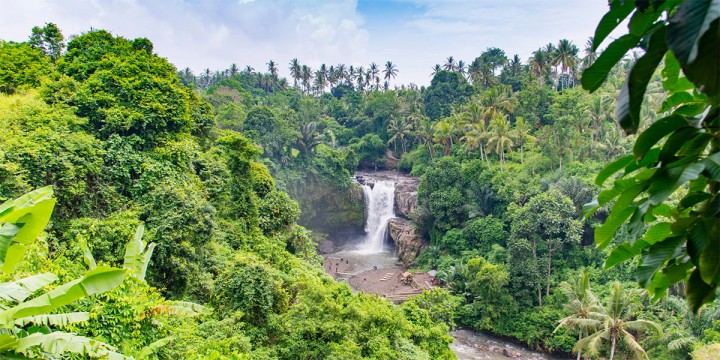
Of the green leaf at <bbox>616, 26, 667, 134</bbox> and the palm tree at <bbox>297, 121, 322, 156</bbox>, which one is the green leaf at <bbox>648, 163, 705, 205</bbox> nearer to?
the green leaf at <bbox>616, 26, 667, 134</bbox>

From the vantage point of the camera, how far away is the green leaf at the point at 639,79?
1.20m

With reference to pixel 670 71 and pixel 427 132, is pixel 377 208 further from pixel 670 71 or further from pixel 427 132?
pixel 670 71

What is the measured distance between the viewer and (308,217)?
34.6 metres

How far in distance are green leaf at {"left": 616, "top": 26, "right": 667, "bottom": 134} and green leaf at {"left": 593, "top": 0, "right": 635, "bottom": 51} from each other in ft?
0.54

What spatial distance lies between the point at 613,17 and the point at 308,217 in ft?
111

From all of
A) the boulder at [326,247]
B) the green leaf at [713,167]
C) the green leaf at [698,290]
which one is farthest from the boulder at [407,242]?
the green leaf at [713,167]

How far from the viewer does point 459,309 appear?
2173 cm

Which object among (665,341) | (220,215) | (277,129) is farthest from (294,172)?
(665,341)

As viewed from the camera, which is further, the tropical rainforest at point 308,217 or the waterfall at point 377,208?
the waterfall at point 377,208

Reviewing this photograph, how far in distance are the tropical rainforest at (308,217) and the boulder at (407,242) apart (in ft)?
3.46

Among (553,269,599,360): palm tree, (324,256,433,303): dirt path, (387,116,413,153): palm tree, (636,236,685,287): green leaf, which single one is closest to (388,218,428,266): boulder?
(324,256,433,303): dirt path

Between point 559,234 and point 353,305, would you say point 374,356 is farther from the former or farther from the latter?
point 559,234

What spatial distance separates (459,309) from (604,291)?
7.10 metres

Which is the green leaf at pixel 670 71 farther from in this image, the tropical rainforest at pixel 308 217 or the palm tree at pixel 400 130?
the palm tree at pixel 400 130
